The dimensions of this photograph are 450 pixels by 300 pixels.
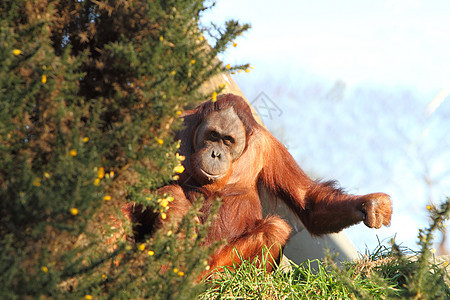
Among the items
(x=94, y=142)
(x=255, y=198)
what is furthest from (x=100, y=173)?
(x=255, y=198)

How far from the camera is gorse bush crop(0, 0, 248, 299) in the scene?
218 centimetres

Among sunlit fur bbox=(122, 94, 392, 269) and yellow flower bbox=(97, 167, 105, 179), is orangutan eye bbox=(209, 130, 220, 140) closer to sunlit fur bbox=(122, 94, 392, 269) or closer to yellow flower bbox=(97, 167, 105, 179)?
sunlit fur bbox=(122, 94, 392, 269)

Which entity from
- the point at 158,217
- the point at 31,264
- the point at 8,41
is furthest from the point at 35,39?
the point at 158,217

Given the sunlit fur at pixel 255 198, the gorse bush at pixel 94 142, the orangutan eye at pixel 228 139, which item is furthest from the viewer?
the orangutan eye at pixel 228 139

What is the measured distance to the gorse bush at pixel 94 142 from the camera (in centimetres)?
218

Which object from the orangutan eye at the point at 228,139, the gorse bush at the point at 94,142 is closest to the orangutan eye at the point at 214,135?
the orangutan eye at the point at 228,139

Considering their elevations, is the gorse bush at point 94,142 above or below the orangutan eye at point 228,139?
below

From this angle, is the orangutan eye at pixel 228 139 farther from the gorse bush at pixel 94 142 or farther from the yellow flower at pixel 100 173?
the yellow flower at pixel 100 173

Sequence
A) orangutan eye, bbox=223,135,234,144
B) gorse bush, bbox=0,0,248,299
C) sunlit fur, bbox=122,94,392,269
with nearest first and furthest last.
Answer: gorse bush, bbox=0,0,248,299
sunlit fur, bbox=122,94,392,269
orangutan eye, bbox=223,135,234,144

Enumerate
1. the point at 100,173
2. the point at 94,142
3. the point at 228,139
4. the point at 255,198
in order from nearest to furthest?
the point at 100,173, the point at 94,142, the point at 228,139, the point at 255,198

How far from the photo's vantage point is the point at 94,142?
238 centimetres

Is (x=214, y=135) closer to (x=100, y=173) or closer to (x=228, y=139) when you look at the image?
(x=228, y=139)

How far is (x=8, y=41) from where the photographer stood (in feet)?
7.54

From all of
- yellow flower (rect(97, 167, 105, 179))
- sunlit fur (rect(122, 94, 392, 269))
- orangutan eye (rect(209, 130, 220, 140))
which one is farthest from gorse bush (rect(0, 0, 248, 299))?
orangutan eye (rect(209, 130, 220, 140))
